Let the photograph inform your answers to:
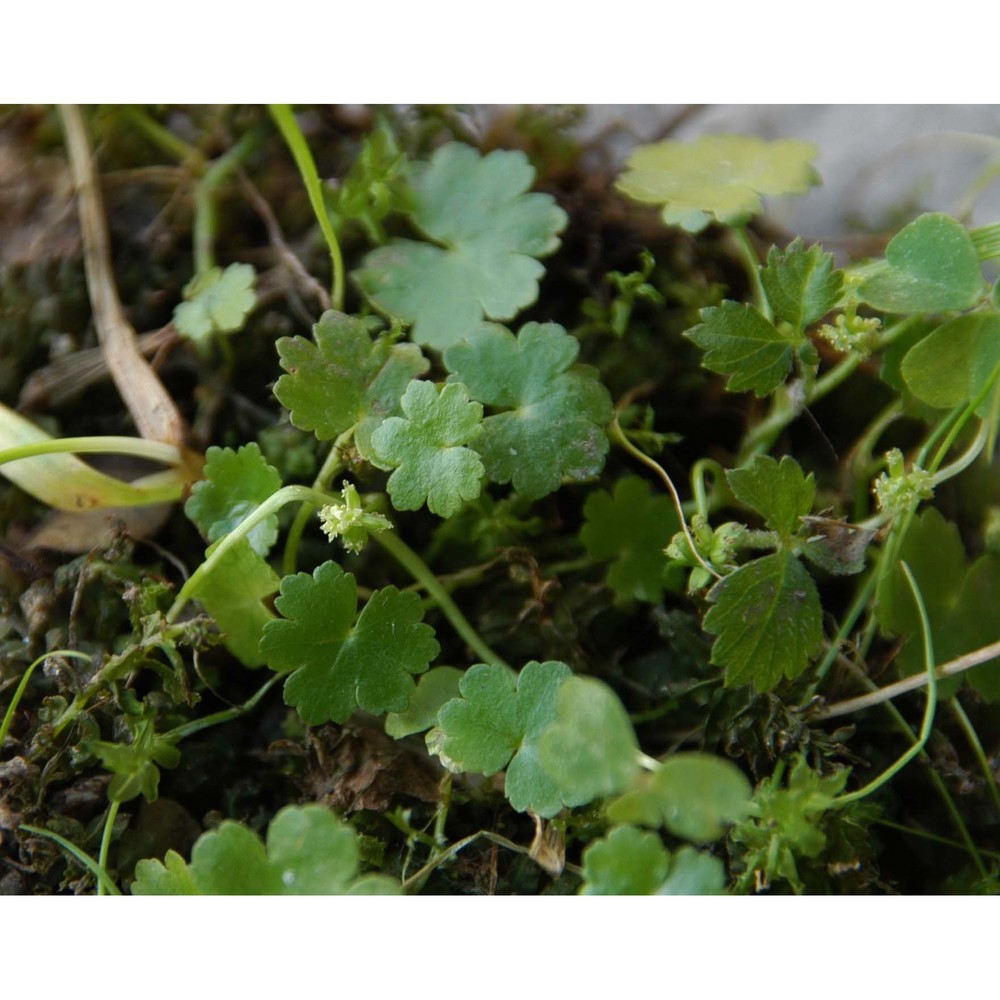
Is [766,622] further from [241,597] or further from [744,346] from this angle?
[241,597]

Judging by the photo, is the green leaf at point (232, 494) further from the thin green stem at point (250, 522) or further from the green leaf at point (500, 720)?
the green leaf at point (500, 720)

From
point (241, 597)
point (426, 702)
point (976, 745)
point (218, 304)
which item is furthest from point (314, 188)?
point (976, 745)

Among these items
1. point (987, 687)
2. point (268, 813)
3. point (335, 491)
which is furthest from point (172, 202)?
point (987, 687)

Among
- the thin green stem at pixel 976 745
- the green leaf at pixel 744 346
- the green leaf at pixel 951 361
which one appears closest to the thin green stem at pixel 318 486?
the green leaf at pixel 744 346

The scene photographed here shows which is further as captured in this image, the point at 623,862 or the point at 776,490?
the point at 776,490

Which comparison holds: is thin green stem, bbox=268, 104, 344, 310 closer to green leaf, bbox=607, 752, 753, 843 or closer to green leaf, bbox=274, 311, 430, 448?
green leaf, bbox=274, 311, 430, 448

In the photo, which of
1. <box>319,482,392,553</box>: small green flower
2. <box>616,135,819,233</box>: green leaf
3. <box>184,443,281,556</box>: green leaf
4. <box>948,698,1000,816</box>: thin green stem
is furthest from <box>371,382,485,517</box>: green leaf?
<box>948,698,1000,816</box>: thin green stem

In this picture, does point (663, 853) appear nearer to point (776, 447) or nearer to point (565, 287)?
point (776, 447)
